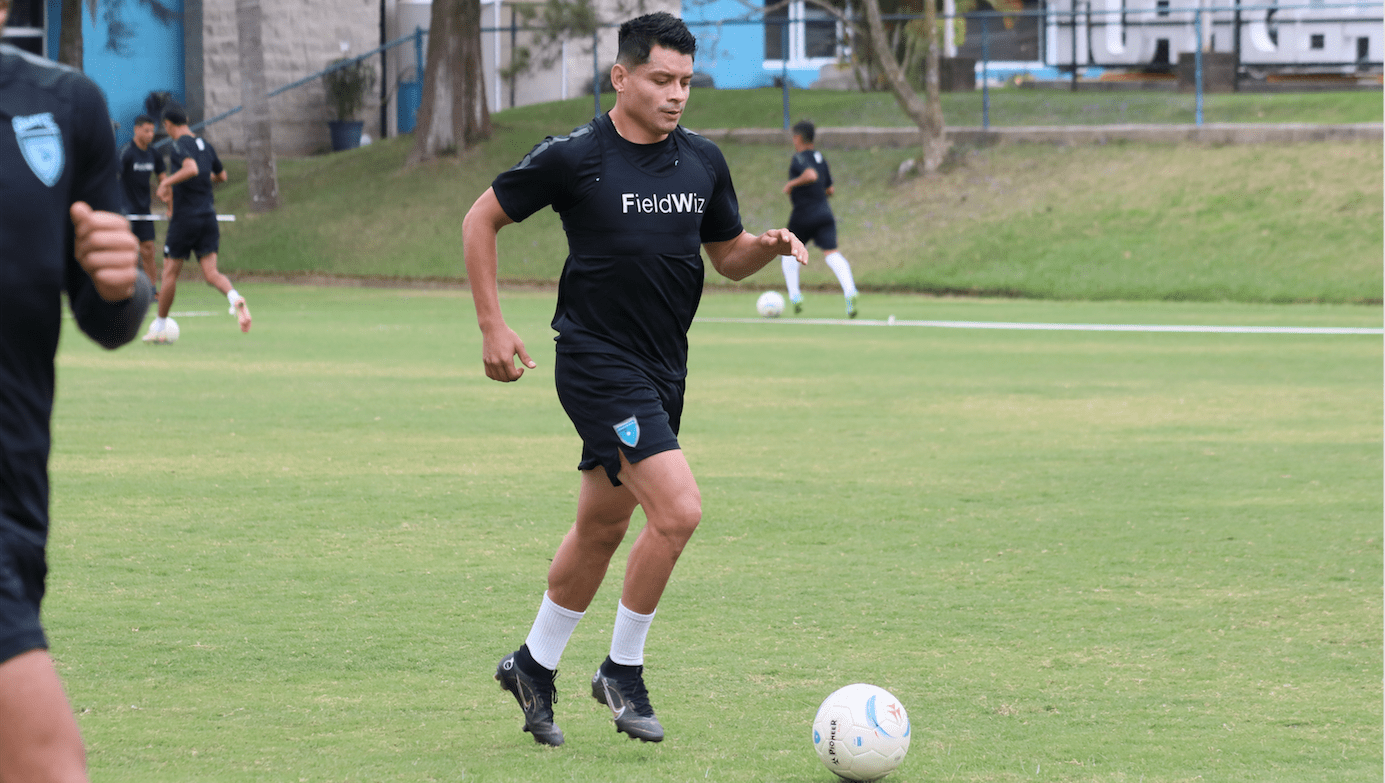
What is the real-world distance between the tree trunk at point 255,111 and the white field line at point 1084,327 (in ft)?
48.6

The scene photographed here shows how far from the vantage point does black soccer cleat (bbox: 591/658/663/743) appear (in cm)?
491

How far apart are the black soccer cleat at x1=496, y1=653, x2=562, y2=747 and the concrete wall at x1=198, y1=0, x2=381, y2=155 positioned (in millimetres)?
36520

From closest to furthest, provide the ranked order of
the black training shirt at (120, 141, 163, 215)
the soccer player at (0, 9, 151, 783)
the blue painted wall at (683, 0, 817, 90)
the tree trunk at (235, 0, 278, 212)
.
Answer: the soccer player at (0, 9, 151, 783) → the black training shirt at (120, 141, 163, 215) → the tree trunk at (235, 0, 278, 212) → the blue painted wall at (683, 0, 817, 90)

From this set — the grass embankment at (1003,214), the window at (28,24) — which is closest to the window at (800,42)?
the grass embankment at (1003,214)

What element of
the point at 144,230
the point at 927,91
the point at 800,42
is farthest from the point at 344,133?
the point at 144,230

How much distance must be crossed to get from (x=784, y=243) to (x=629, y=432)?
0.75 m

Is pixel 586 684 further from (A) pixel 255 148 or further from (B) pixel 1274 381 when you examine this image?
(A) pixel 255 148

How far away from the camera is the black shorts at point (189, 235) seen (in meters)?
17.0

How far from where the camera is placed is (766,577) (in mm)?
7090

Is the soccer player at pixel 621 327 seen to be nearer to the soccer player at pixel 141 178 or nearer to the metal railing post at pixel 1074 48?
the soccer player at pixel 141 178

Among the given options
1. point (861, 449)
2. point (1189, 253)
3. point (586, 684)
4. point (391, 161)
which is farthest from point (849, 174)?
point (586, 684)

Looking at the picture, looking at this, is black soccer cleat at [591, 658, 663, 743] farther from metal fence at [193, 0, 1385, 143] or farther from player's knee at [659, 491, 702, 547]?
metal fence at [193, 0, 1385, 143]

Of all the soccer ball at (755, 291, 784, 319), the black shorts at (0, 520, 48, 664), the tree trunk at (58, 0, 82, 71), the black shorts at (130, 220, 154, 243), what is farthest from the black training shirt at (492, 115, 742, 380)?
the tree trunk at (58, 0, 82, 71)

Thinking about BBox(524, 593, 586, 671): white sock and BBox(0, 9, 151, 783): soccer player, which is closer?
A: BBox(0, 9, 151, 783): soccer player
